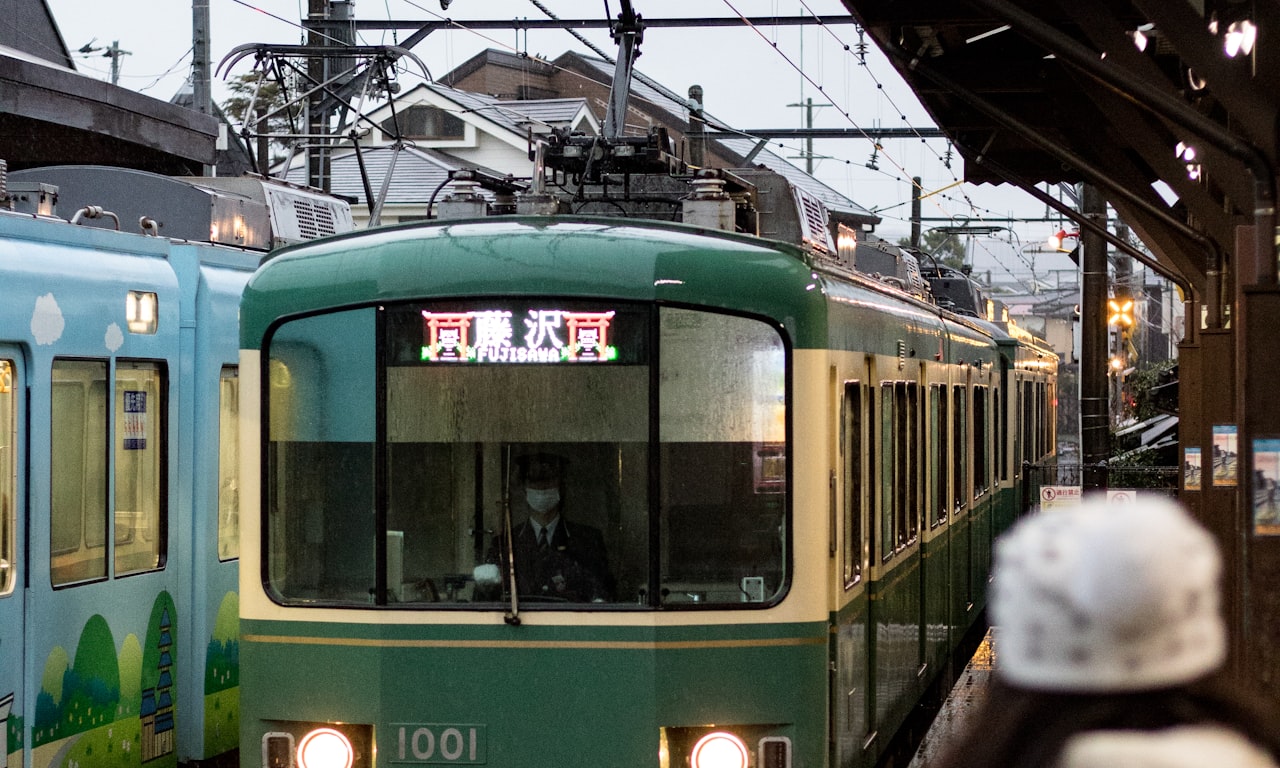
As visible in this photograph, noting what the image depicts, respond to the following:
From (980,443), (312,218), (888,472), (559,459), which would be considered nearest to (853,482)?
(888,472)

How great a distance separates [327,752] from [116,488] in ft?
6.42

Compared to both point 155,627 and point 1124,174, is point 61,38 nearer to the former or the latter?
point 1124,174

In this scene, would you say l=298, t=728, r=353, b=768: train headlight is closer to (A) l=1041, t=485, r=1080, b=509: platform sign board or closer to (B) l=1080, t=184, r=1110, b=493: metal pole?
(A) l=1041, t=485, r=1080, b=509: platform sign board

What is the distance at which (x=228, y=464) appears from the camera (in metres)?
8.39

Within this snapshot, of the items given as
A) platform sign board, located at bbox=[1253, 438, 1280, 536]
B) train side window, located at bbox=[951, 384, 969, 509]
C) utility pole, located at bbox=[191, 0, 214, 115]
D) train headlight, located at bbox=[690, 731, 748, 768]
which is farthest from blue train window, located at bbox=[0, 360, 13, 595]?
utility pole, located at bbox=[191, 0, 214, 115]

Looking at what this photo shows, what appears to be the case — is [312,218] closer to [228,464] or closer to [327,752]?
[228,464]

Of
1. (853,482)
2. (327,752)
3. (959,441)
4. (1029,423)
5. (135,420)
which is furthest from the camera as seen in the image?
(1029,423)

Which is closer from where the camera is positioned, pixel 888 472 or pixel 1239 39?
pixel 1239 39

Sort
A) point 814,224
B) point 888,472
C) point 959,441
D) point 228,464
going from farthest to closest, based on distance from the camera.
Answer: point 959,441
point 814,224
point 228,464
point 888,472

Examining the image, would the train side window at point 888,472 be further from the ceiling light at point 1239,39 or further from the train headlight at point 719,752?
the train headlight at point 719,752

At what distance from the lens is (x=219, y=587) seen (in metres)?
8.27

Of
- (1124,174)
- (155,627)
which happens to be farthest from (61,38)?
(155,627)

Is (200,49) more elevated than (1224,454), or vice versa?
(200,49)

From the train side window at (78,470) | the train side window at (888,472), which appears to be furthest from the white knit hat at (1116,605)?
the train side window at (888,472)
